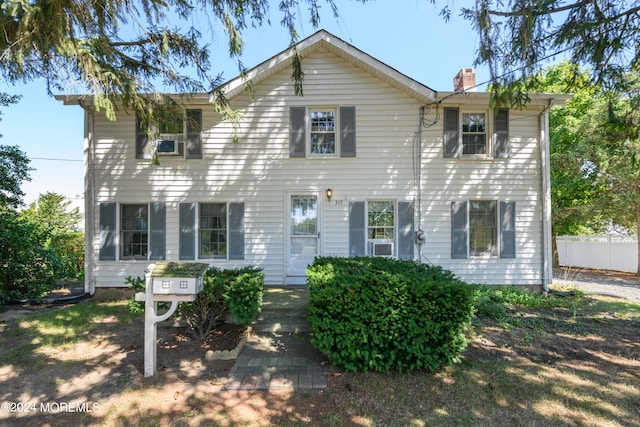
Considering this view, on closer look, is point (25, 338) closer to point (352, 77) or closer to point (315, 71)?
point (315, 71)

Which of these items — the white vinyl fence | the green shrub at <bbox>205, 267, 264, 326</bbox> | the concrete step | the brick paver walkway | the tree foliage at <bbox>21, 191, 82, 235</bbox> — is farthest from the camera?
the tree foliage at <bbox>21, 191, 82, 235</bbox>

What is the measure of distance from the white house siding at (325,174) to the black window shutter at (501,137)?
0.67ft

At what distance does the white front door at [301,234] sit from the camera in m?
7.36

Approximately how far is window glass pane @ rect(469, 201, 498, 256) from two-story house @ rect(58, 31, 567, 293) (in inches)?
4.2

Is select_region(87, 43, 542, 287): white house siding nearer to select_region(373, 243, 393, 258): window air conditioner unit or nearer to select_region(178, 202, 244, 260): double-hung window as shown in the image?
select_region(178, 202, 244, 260): double-hung window

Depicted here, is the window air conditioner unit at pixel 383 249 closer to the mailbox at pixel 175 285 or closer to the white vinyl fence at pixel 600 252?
the mailbox at pixel 175 285

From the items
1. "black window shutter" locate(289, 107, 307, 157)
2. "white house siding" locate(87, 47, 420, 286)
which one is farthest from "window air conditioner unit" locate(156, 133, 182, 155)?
"black window shutter" locate(289, 107, 307, 157)

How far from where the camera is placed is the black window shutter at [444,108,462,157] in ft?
24.3

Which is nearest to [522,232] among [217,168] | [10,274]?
[217,168]

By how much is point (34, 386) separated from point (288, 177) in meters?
5.50

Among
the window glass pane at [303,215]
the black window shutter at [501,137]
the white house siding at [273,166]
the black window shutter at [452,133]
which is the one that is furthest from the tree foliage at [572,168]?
the window glass pane at [303,215]

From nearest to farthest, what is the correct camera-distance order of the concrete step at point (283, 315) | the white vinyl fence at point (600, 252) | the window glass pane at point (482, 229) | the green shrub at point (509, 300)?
the concrete step at point (283, 315) → the green shrub at point (509, 300) → the window glass pane at point (482, 229) → the white vinyl fence at point (600, 252)

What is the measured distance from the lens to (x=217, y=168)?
7391mm

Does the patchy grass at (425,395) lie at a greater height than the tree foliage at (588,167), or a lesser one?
lesser
